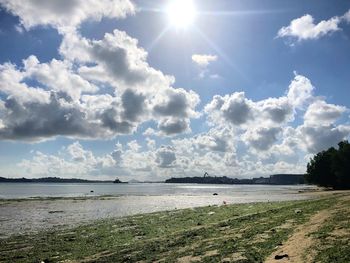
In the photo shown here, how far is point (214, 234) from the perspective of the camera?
29.2 meters

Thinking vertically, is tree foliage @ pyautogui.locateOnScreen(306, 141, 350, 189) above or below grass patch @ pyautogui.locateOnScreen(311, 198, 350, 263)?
above

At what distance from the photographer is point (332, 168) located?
125m

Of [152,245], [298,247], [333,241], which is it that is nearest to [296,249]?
[298,247]

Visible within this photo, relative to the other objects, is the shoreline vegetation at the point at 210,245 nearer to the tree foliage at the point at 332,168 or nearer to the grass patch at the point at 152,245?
the grass patch at the point at 152,245

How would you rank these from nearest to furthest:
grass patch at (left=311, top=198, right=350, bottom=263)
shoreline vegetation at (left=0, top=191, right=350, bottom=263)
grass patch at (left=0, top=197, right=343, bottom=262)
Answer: grass patch at (left=311, top=198, right=350, bottom=263) → shoreline vegetation at (left=0, top=191, right=350, bottom=263) → grass patch at (left=0, top=197, right=343, bottom=262)

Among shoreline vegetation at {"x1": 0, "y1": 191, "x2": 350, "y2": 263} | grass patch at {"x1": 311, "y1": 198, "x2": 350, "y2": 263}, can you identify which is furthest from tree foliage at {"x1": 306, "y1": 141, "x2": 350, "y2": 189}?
grass patch at {"x1": 311, "y1": 198, "x2": 350, "y2": 263}

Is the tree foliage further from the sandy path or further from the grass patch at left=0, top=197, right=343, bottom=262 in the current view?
the sandy path

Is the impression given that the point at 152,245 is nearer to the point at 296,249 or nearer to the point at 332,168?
the point at 296,249

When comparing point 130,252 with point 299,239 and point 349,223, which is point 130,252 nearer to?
point 299,239

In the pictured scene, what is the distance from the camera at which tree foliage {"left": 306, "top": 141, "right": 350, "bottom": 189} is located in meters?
119

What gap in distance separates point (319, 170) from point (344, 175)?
59.4 feet

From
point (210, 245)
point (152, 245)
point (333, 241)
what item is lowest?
point (152, 245)

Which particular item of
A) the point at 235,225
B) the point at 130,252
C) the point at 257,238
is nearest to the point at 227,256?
the point at 257,238

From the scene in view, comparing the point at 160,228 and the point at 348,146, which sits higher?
the point at 348,146
